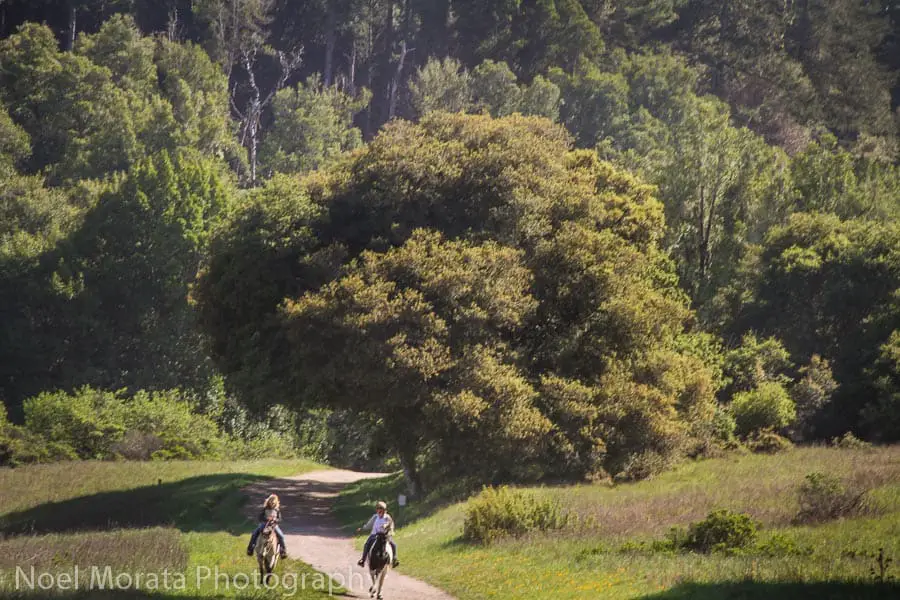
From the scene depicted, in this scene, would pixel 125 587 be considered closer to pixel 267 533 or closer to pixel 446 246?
pixel 267 533

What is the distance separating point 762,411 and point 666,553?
27.2 m

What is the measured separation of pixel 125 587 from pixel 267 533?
121 inches

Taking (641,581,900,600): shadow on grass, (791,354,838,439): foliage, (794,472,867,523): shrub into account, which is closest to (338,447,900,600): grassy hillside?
Result: (641,581,900,600): shadow on grass

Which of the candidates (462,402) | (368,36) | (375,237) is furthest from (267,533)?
(368,36)

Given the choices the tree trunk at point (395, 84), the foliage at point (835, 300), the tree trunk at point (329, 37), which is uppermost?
the tree trunk at point (329, 37)

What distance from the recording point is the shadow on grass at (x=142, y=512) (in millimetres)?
37688

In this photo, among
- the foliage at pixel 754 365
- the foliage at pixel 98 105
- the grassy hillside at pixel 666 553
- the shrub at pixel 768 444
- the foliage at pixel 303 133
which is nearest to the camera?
the grassy hillside at pixel 666 553

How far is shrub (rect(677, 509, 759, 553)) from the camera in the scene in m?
23.5

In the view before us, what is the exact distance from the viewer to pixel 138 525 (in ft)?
125

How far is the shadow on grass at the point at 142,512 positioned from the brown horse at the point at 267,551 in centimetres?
1286

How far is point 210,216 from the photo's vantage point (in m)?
81.9

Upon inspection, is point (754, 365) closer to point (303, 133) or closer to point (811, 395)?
point (811, 395)

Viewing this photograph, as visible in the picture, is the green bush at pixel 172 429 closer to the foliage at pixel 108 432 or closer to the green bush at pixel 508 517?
the foliage at pixel 108 432

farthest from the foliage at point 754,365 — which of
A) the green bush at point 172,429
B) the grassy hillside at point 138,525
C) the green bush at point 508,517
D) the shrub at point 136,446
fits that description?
the shrub at point 136,446
